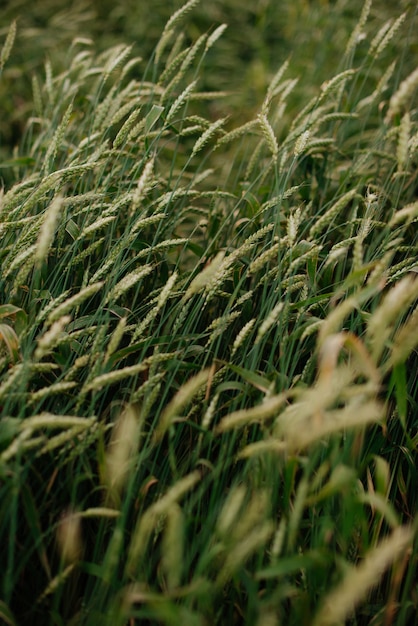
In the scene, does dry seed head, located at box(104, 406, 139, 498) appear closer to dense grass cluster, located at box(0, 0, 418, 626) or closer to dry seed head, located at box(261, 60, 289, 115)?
dense grass cluster, located at box(0, 0, 418, 626)

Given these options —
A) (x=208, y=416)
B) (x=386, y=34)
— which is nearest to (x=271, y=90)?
(x=386, y=34)

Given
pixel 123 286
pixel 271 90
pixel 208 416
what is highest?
pixel 271 90

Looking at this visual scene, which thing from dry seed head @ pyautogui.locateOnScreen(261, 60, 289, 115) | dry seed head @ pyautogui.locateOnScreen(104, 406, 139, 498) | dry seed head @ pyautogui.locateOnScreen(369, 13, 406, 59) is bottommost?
dry seed head @ pyautogui.locateOnScreen(104, 406, 139, 498)

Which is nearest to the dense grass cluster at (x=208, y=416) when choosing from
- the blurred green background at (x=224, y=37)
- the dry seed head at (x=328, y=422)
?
the dry seed head at (x=328, y=422)

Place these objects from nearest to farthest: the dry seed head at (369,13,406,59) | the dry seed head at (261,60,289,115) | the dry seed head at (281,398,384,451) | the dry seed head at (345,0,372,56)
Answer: the dry seed head at (281,398,384,451), the dry seed head at (261,60,289,115), the dry seed head at (369,13,406,59), the dry seed head at (345,0,372,56)

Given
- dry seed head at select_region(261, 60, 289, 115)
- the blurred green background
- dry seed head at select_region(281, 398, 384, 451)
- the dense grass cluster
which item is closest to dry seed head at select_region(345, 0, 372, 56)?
the dense grass cluster

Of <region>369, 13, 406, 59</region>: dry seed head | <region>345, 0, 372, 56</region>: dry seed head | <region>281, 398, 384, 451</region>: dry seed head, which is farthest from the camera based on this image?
<region>345, 0, 372, 56</region>: dry seed head

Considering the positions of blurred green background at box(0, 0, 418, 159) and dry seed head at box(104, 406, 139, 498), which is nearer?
dry seed head at box(104, 406, 139, 498)

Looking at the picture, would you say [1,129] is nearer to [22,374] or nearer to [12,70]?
[12,70]

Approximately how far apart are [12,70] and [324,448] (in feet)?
9.01

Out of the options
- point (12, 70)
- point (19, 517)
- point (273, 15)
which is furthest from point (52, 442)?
point (273, 15)

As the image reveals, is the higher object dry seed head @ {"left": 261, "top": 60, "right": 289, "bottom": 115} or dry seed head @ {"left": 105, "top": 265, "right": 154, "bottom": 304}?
dry seed head @ {"left": 261, "top": 60, "right": 289, "bottom": 115}

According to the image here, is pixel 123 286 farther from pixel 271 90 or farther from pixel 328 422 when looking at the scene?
pixel 271 90

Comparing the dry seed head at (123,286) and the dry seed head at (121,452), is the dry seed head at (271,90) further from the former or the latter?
the dry seed head at (121,452)
